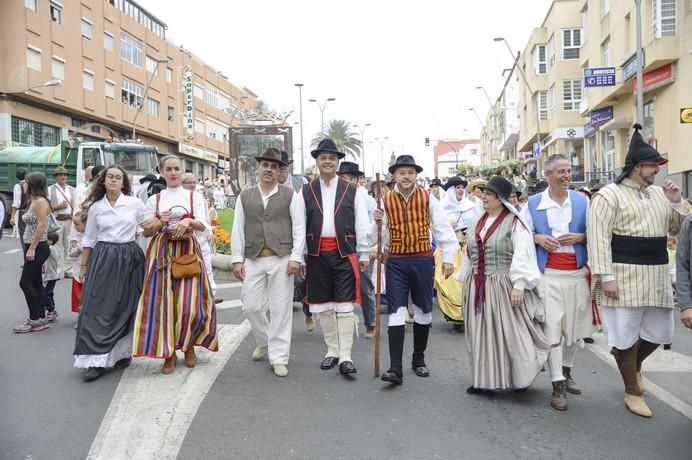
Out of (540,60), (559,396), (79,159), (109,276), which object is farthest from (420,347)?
(540,60)

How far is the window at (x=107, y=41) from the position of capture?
38.9m

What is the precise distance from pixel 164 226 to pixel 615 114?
2594 centimetres

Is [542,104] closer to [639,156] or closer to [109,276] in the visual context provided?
[639,156]

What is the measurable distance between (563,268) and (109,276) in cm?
388

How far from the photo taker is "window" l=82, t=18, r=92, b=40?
36.3 metres

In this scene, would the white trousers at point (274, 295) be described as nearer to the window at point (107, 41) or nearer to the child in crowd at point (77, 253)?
the child in crowd at point (77, 253)

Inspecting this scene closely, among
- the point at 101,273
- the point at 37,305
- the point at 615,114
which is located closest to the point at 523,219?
the point at 101,273

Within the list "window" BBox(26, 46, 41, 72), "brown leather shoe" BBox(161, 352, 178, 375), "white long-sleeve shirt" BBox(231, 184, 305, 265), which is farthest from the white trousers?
"window" BBox(26, 46, 41, 72)

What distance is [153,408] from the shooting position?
4.69 meters

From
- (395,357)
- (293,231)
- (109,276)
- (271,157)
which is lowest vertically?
(395,357)

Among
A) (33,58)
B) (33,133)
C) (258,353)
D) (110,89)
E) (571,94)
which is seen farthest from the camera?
(110,89)

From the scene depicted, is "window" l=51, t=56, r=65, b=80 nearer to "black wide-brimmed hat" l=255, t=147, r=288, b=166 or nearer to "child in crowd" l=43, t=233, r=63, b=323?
"child in crowd" l=43, t=233, r=63, b=323

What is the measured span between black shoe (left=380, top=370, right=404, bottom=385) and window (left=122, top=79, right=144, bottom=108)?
40.1 metres

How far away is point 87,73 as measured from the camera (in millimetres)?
36594
